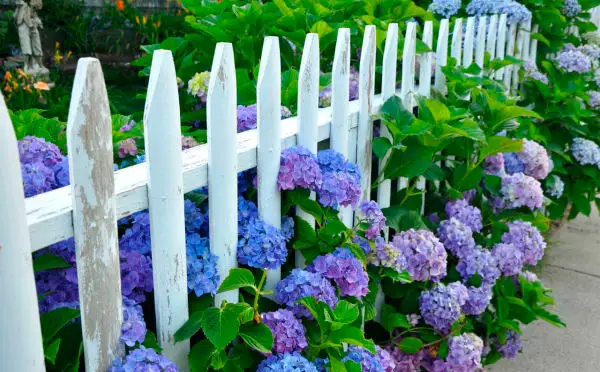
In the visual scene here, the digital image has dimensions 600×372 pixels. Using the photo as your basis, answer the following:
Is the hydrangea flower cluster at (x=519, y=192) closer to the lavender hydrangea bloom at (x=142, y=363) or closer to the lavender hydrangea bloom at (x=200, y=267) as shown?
the lavender hydrangea bloom at (x=200, y=267)

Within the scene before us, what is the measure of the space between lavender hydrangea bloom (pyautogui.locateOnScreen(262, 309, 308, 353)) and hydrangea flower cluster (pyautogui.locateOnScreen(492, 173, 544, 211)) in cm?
147

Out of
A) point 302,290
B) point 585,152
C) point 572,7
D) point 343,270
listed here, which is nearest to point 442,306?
point 343,270

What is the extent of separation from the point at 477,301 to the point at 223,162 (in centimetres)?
126

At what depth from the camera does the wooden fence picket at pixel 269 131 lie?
5.24 ft

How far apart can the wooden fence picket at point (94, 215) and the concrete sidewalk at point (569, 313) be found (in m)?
1.86

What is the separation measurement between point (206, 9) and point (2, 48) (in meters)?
6.13

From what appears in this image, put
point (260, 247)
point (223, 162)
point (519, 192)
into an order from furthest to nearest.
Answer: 1. point (519, 192)
2. point (260, 247)
3. point (223, 162)

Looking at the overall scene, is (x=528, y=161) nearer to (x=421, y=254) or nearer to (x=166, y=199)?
(x=421, y=254)

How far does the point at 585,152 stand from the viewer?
3.67m

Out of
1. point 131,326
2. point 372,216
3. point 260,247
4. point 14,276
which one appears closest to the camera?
point 14,276

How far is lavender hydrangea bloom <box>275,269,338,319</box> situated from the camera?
1642 mm

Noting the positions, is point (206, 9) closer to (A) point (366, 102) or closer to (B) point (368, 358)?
(A) point (366, 102)

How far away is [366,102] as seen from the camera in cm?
217

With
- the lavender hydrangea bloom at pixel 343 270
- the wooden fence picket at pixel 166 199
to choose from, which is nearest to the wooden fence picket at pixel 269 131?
the lavender hydrangea bloom at pixel 343 270
